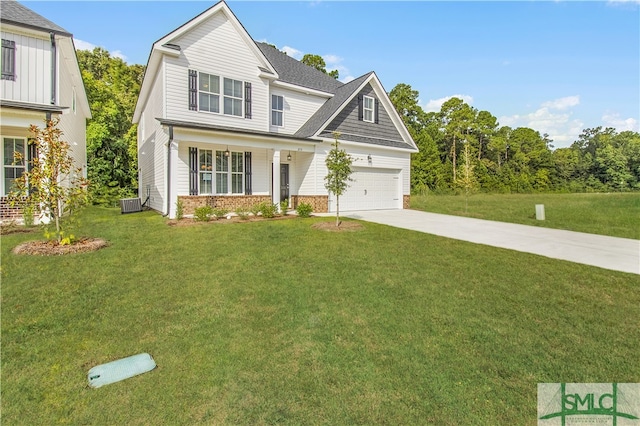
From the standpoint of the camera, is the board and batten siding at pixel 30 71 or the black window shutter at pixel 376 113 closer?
the board and batten siding at pixel 30 71

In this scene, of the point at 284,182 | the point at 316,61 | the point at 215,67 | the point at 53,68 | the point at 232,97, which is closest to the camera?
the point at 53,68

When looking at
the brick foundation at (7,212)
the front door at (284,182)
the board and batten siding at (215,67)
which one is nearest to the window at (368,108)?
the front door at (284,182)

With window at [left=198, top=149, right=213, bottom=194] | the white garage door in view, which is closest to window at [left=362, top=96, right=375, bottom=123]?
the white garage door

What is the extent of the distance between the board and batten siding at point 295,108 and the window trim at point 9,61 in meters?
9.26

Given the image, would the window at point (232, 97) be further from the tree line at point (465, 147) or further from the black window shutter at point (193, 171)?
the tree line at point (465, 147)

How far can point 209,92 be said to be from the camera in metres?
12.9

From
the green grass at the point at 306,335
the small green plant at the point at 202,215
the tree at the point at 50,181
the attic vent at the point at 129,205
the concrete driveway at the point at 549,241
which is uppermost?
the tree at the point at 50,181

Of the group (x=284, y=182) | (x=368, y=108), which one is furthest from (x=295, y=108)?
(x=284, y=182)

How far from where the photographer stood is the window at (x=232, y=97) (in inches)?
523

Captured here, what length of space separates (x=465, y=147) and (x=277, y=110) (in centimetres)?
2414

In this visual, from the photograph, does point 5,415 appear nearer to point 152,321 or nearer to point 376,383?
point 152,321

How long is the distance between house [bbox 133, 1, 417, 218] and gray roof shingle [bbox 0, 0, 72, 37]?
10.2ft

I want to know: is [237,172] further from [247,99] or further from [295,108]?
[295,108]

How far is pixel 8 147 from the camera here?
10.4m
